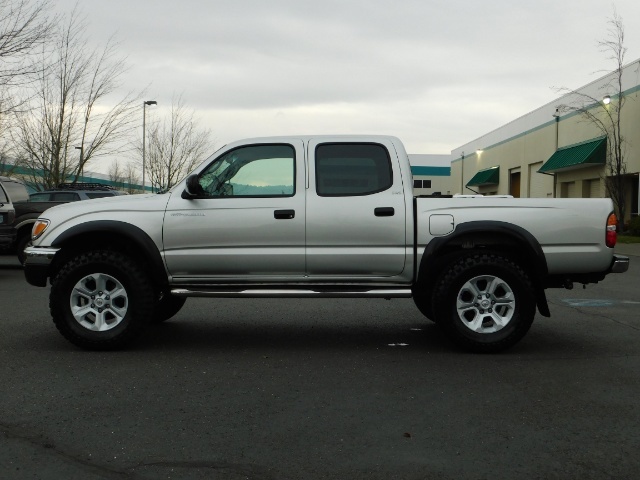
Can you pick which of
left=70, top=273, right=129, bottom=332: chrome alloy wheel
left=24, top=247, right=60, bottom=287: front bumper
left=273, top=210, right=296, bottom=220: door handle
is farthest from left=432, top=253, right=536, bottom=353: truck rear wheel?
left=24, top=247, right=60, bottom=287: front bumper

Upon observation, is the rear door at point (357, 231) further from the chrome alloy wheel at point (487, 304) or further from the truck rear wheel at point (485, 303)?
the chrome alloy wheel at point (487, 304)

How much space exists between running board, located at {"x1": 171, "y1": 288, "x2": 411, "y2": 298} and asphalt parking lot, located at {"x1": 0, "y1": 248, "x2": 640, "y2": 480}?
54 centimetres

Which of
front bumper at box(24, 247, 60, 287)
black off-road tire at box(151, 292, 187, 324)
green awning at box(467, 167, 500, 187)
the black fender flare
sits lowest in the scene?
black off-road tire at box(151, 292, 187, 324)

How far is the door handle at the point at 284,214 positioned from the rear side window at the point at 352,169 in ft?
1.14

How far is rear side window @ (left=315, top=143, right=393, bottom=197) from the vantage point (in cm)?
716

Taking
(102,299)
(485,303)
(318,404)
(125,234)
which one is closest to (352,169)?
(485,303)

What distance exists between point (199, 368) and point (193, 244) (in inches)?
51.9

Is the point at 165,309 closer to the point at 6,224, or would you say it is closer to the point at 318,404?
the point at 318,404

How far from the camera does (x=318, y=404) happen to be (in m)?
5.16

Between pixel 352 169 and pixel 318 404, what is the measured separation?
282 cm

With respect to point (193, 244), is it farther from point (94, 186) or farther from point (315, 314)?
point (94, 186)

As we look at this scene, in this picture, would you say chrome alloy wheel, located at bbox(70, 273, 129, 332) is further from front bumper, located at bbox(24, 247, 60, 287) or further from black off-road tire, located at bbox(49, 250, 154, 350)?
front bumper, located at bbox(24, 247, 60, 287)

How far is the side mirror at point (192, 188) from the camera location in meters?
7.01

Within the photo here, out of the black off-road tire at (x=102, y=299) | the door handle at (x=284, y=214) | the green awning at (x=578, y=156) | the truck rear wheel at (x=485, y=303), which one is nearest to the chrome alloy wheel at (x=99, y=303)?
the black off-road tire at (x=102, y=299)
